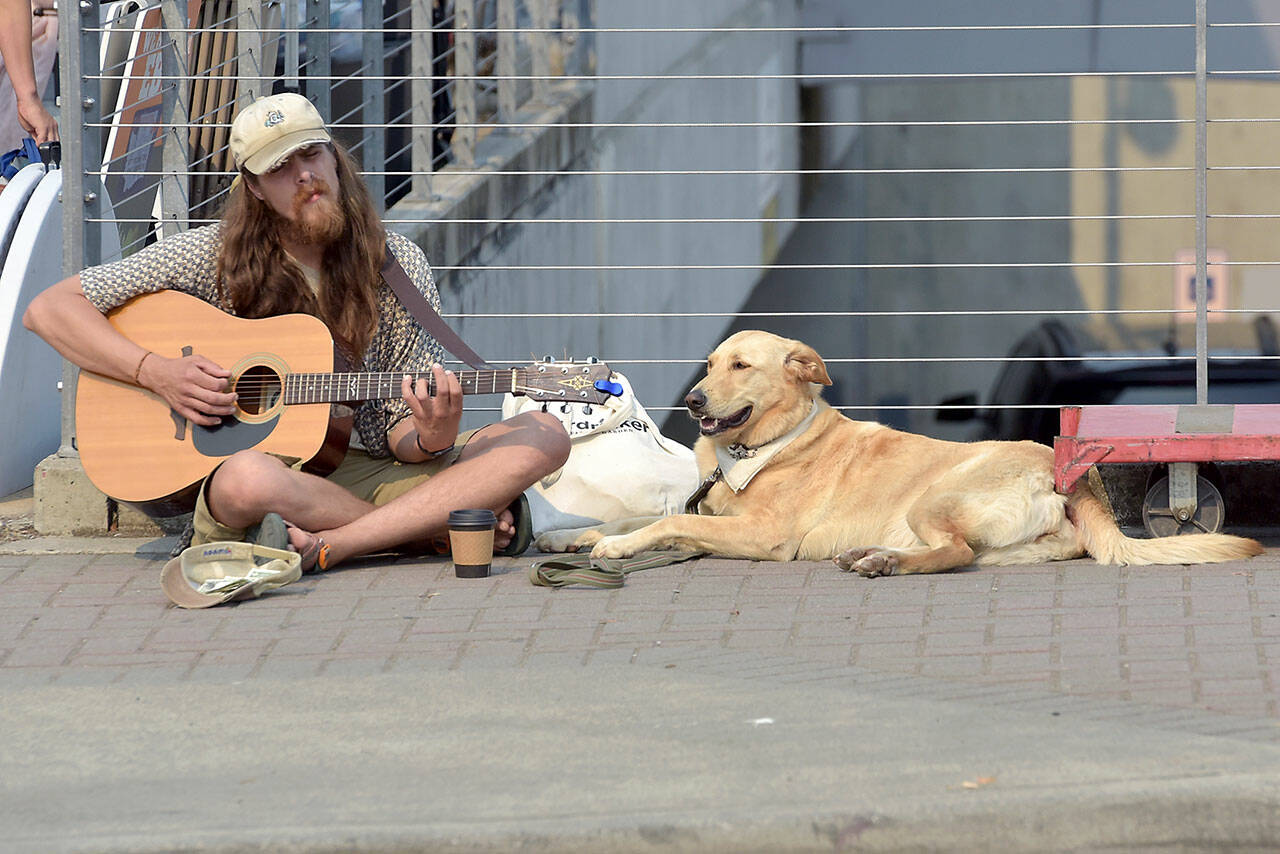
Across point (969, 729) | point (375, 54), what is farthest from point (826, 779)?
point (375, 54)

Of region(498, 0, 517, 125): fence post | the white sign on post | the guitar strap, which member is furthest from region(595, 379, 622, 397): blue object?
the white sign on post

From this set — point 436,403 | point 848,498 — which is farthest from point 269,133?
point 848,498

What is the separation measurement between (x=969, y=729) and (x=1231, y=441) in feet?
6.44

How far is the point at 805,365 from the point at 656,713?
6.46ft

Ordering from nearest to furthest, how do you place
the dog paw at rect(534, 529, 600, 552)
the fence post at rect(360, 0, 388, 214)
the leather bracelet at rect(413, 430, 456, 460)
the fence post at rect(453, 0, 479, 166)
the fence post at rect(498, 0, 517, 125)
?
1. the leather bracelet at rect(413, 430, 456, 460)
2. the dog paw at rect(534, 529, 600, 552)
3. the fence post at rect(360, 0, 388, 214)
4. the fence post at rect(453, 0, 479, 166)
5. the fence post at rect(498, 0, 517, 125)

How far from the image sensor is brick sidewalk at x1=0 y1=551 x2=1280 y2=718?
11.6 ft

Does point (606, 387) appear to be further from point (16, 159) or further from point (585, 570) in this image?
point (16, 159)

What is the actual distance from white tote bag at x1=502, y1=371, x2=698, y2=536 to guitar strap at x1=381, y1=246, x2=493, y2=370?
587 millimetres

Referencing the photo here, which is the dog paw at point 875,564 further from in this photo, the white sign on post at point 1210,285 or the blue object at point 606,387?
the white sign on post at point 1210,285

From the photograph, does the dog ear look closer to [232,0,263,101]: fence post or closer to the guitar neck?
the guitar neck

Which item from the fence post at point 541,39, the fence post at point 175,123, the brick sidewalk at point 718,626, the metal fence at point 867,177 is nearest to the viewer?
the brick sidewalk at point 718,626

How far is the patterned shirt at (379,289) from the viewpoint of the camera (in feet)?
15.4

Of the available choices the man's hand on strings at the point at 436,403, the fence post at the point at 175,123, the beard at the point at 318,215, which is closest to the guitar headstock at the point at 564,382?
the man's hand on strings at the point at 436,403

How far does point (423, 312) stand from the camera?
4777 millimetres
